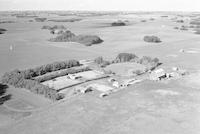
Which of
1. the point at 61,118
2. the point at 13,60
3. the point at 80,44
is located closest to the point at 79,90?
the point at 61,118

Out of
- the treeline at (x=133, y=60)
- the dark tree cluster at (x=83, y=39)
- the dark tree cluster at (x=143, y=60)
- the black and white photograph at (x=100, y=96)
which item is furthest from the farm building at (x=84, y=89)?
the dark tree cluster at (x=83, y=39)

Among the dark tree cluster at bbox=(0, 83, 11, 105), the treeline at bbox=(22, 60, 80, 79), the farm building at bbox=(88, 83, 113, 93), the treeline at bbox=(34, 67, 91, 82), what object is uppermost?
the treeline at bbox=(22, 60, 80, 79)

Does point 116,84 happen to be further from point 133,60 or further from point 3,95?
point 133,60

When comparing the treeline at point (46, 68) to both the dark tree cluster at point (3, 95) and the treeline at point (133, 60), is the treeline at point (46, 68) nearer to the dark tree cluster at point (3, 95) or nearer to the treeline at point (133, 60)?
the dark tree cluster at point (3, 95)

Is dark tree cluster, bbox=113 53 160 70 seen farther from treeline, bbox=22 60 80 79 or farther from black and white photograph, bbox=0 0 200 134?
treeline, bbox=22 60 80 79

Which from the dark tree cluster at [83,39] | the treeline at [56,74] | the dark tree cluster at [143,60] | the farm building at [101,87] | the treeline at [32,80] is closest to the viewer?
the treeline at [32,80]

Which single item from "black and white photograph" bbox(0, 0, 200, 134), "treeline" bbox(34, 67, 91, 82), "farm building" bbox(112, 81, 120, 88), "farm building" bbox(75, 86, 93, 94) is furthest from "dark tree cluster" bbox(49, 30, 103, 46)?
"farm building" bbox(75, 86, 93, 94)

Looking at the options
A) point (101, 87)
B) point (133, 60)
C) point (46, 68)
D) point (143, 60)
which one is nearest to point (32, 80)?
point (46, 68)

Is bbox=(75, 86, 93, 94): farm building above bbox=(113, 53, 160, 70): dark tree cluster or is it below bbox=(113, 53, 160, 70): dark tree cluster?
below

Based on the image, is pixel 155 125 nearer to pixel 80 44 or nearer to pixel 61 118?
pixel 61 118
